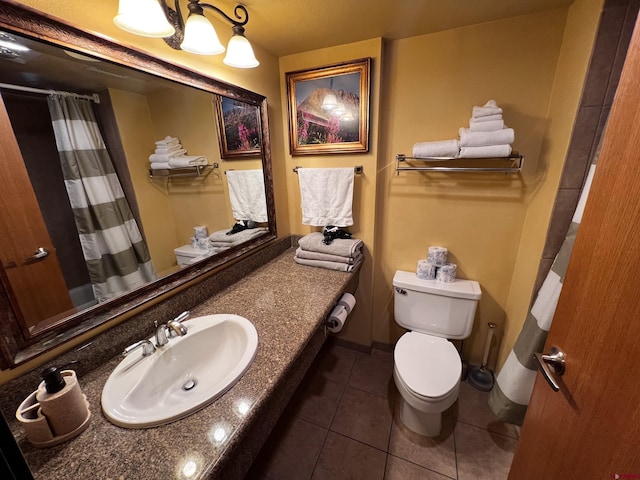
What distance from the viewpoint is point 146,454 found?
0.60 meters

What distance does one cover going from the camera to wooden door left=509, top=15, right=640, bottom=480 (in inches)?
19.8

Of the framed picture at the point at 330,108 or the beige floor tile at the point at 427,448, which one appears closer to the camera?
the beige floor tile at the point at 427,448

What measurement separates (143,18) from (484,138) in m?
1.49

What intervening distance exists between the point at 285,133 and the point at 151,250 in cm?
120

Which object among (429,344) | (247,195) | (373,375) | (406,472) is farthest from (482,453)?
(247,195)

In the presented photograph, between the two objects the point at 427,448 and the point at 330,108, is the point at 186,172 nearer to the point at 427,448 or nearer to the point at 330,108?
the point at 330,108

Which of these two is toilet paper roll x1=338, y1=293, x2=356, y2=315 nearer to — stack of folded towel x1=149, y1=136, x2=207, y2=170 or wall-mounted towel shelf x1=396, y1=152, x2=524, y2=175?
wall-mounted towel shelf x1=396, y1=152, x2=524, y2=175

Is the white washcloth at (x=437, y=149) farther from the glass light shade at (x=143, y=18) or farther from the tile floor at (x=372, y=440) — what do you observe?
the tile floor at (x=372, y=440)

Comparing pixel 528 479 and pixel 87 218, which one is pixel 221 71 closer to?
pixel 87 218

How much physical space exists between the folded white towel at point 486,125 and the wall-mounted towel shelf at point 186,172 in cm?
138

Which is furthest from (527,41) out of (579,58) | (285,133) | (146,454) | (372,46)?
(146,454)

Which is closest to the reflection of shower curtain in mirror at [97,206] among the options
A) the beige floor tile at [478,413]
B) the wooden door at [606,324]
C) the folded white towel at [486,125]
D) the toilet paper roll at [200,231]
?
the toilet paper roll at [200,231]

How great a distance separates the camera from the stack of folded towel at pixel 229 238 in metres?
1.35

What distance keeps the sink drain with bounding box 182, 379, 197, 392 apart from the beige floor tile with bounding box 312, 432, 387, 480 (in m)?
0.87
